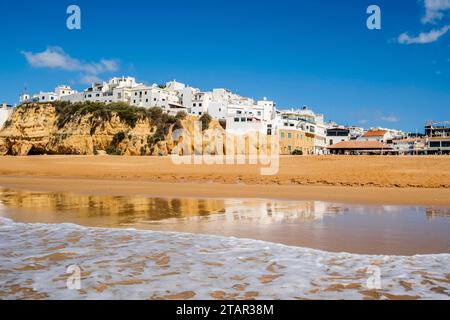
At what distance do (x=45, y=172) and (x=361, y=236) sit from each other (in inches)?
992

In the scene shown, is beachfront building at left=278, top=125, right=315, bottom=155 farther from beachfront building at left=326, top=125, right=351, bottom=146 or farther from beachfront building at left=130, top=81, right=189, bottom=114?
beachfront building at left=130, top=81, right=189, bottom=114

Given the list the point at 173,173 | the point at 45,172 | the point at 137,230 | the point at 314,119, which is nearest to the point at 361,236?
the point at 137,230

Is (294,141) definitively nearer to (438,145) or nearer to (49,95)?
(438,145)

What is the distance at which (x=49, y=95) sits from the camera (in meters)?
91.6

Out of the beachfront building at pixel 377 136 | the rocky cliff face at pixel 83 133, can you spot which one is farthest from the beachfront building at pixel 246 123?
the beachfront building at pixel 377 136

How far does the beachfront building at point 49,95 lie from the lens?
298 ft

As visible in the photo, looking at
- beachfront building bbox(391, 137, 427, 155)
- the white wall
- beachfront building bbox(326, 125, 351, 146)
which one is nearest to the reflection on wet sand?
beachfront building bbox(391, 137, 427, 155)

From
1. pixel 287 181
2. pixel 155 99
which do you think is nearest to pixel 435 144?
pixel 155 99

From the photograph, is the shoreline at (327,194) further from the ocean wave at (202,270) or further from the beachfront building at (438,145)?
the beachfront building at (438,145)

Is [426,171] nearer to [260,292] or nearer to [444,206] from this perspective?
[444,206]

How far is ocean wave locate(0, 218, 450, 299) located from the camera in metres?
4.58

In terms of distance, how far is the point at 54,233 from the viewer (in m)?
7.88

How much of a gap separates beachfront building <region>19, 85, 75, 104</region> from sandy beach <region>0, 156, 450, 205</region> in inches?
2577

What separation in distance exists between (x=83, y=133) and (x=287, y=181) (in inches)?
1931
